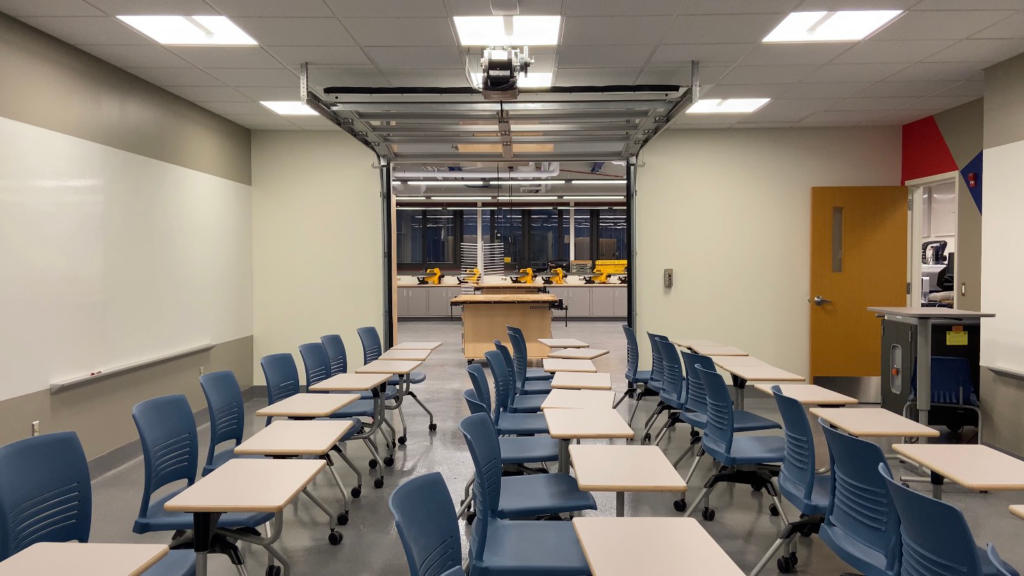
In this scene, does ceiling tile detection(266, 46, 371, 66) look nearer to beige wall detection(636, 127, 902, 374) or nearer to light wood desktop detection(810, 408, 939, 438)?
beige wall detection(636, 127, 902, 374)

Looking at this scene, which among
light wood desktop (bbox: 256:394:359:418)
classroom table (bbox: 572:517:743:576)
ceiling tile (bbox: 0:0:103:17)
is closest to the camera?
classroom table (bbox: 572:517:743:576)

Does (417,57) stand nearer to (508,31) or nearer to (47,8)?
(508,31)

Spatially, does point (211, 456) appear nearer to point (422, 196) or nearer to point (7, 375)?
point (7, 375)

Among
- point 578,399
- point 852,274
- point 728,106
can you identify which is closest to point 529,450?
point 578,399

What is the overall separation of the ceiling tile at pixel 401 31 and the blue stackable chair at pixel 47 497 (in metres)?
3.11

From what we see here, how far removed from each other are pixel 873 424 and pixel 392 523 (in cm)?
288

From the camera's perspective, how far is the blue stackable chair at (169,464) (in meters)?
2.84

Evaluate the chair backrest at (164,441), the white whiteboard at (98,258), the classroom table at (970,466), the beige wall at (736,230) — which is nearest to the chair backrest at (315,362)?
the white whiteboard at (98,258)

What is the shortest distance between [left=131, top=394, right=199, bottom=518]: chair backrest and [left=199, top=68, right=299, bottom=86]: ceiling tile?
316 cm

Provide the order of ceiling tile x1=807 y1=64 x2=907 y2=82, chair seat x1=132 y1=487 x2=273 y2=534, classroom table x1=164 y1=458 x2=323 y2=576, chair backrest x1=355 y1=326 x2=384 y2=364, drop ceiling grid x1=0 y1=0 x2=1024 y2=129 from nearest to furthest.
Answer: classroom table x1=164 y1=458 x2=323 y2=576 < chair seat x1=132 y1=487 x2=273 y2=534 < drop ceiling grid x1=0 y1=0 x2=1024 y2=129 < ceiling tile x1=807 y1=64 x2=907 y2=82 < chair backrest x1=355 y1=326 x2=384 y2=364

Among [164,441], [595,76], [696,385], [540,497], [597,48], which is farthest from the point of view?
[595,76]

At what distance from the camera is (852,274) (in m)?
7.60

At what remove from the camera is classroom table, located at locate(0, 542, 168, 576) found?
5.90ft

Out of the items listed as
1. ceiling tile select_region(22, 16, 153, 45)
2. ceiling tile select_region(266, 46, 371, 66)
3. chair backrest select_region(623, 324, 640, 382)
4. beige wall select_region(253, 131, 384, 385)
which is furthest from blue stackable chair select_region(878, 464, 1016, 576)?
beige wall select_region(253, 131, 384, 385)
